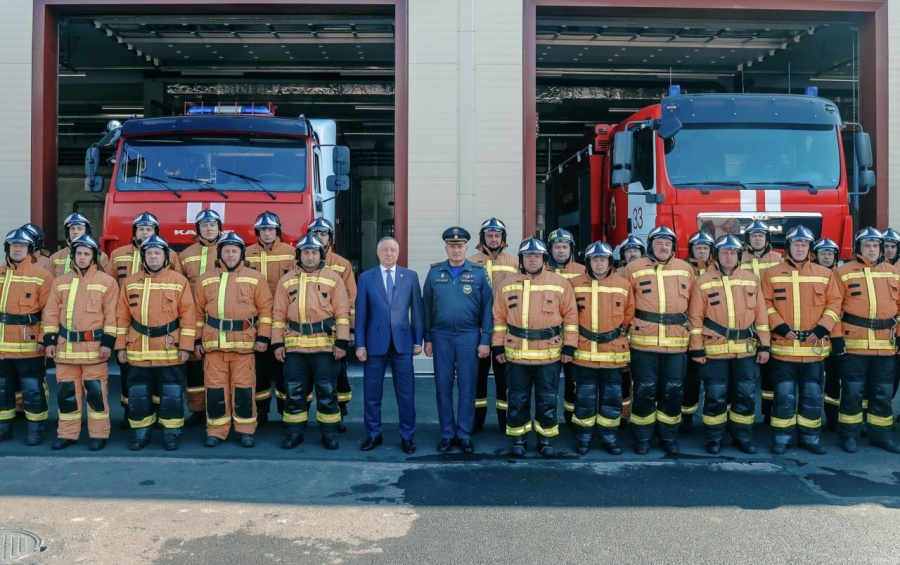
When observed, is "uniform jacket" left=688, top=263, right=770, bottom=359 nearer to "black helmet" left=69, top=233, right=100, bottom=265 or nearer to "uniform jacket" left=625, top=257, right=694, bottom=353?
"uniform jacket" left=625, top=257, right=694, bottom=353

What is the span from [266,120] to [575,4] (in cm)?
487

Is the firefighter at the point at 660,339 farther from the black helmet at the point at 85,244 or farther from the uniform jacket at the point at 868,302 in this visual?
the black helmet at the point at 85,244

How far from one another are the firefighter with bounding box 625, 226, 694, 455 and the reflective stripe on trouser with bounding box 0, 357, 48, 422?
16.5 ft

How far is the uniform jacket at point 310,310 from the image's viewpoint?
6906mm

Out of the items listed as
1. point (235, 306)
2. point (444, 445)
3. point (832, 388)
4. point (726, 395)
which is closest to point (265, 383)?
point (235, 306)

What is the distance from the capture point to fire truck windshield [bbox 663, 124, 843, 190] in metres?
8.76

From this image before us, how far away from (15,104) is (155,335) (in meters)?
6.28

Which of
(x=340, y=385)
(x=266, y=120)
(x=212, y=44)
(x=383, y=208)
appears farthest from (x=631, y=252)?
(x=212, y=44)

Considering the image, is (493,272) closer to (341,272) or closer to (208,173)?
(341,272)

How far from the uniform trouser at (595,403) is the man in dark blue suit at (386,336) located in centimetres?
137

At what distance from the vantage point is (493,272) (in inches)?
306

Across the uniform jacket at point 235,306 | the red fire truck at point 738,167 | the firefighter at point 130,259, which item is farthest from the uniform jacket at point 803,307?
the firefighter at point 130,259

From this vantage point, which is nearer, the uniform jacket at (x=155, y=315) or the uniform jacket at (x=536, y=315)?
the uniform jacket at (x=536, y=315)

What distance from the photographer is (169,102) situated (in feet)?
60.3
